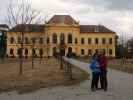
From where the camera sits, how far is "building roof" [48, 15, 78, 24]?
123000 mm

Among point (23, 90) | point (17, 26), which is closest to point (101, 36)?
point (17, 26)

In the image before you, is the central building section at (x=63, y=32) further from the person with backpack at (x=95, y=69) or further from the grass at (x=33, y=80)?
the person with backpack at (x=95, y=69)

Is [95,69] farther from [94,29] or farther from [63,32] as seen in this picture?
[94,29]

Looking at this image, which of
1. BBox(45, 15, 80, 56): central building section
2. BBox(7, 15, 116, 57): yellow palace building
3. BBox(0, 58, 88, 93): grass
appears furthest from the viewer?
BBox(7, 15, 116, 57): yellow palace building

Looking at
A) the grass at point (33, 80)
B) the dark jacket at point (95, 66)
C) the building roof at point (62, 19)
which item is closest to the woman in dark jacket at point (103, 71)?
the dark jacket at point (95, 66)

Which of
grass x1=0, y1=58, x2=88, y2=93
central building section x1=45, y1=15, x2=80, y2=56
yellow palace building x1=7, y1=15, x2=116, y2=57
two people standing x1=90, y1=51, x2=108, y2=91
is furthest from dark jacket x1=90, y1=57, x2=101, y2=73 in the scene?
central building section x1=45, y1=15, x2=80, y2=56

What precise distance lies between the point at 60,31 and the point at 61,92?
106987 millimetres

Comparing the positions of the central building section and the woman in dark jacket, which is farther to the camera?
the central building section

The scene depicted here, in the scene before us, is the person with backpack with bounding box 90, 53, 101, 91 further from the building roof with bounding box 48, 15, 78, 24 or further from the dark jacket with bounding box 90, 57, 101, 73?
the building roof with bounding box 48, 15, 78, 24

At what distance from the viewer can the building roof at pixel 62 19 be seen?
123000mm

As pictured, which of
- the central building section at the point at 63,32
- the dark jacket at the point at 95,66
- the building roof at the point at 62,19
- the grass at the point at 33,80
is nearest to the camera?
the dark jacket at the point at 95,66

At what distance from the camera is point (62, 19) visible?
410 ft

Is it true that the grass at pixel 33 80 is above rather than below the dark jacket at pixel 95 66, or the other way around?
below

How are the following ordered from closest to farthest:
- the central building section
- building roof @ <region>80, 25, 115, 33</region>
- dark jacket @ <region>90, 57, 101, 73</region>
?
dark jacket @ <region>90, 57, 101, 73</region> < the central building section < building roof @ <region>80, 25, 115, 33</region>
